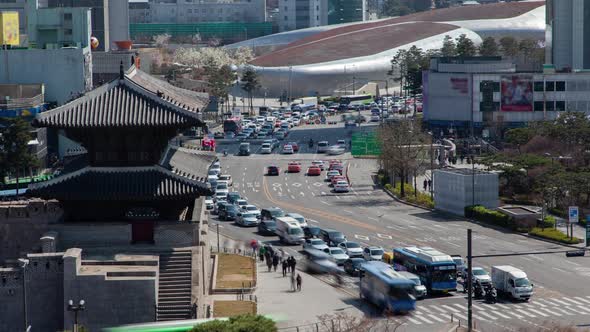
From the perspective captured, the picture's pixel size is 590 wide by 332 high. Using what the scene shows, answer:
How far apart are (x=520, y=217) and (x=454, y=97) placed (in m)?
58.9

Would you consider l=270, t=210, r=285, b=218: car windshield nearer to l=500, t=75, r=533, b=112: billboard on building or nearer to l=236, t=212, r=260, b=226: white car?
l=236, t=212, r=260, b=226: white car

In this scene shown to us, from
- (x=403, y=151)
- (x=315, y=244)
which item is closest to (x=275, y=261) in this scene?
(x=315, y=244)

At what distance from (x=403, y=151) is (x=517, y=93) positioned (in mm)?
34387

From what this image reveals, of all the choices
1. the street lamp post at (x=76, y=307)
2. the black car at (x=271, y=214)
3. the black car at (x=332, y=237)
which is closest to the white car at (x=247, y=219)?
the black car at (x=271, y=214)

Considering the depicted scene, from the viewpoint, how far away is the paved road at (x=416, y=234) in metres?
58.8

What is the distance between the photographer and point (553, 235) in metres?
79.1

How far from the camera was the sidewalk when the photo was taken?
182 ft

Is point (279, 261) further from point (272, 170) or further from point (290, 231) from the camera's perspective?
point (272, 170)

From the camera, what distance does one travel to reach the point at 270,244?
7931 cm

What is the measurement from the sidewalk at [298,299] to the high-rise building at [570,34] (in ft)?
306

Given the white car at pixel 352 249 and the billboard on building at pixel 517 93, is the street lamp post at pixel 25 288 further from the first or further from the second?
the billboard on building at pixel 517 93

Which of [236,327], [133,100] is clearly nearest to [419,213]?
[133,100]

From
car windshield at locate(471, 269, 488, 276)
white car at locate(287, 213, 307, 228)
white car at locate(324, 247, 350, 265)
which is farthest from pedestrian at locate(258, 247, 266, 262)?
car windshield at locate(471, 269, 488, 276)

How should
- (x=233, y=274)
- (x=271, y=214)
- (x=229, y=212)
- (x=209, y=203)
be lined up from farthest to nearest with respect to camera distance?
(x=209, y=203)
(x=229, y=212)
(x=271, y=214)
(x=233, y=274)
